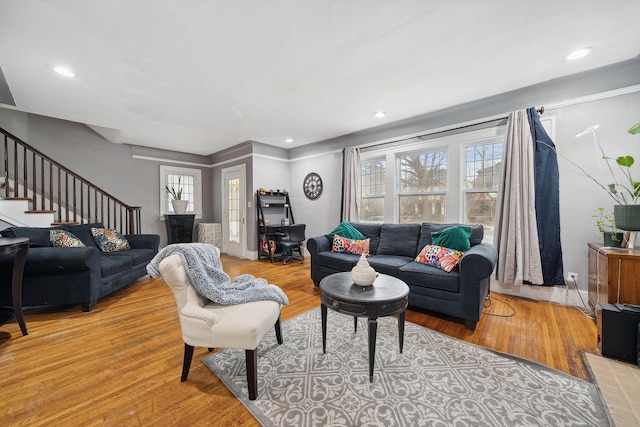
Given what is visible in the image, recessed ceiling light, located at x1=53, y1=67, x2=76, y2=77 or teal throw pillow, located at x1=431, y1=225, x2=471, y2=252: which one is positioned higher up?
recessed ceiling light, located at x1=53, y1=67, x2=76, y2=77

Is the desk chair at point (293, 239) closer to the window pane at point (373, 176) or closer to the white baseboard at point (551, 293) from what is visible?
the window pane at point (373, 176)

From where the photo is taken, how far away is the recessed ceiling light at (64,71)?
245cm

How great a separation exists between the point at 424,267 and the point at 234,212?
4517 mm

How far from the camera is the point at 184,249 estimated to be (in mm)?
1621

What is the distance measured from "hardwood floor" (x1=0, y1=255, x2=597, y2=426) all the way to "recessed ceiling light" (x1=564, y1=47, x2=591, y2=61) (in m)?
2.54

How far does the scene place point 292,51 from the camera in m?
2.24

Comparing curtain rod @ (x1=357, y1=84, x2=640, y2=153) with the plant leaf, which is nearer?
the plant leaf

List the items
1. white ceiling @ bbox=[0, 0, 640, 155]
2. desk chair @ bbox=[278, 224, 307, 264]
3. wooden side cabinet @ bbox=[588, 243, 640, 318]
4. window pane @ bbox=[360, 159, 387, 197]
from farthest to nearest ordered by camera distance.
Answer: desk chair @ bbox=[278, 224, 307, 264] < window pane @ bbox=[360, 159, 387, 197] < wooden side cabinet @ bbox=[588, 243, 640, 318] < white ceiling @ bbox=[0, 0, 640, 155]

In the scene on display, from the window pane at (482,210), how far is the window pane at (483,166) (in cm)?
11

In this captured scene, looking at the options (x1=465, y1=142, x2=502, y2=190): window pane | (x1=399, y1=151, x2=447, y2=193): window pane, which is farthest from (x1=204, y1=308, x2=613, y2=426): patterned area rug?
(x1=399, y1=151, x2=447, y2=193): window pane

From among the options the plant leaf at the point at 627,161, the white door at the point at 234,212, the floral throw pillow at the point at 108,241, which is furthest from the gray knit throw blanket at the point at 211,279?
the white door at the point at 234,212

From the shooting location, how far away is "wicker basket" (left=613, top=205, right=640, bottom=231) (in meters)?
2.10

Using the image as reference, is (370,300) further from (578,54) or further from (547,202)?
(578,54)

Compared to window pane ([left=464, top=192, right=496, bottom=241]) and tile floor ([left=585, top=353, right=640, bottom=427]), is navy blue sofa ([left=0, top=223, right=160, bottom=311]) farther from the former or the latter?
window pane ([left=464, top=192, right=496, bottom=241])
